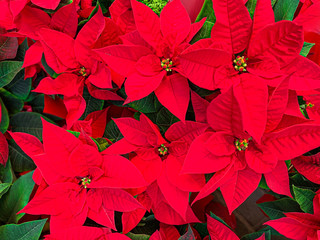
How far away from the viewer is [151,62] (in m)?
0.43

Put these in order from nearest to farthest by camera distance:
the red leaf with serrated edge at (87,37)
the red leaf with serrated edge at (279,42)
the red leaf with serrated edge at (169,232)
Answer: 1. the red leaf with serrated edge at (279,42)
2. the red leaf with serrated edge at (87,37)
3. the red leaf with serrated edge at (169,232)

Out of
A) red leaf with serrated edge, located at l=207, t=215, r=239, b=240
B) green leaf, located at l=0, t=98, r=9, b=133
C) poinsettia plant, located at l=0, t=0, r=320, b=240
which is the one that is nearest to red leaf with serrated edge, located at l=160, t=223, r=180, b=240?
poinsettia plant, located at l=0, t=0, r=320, b=240

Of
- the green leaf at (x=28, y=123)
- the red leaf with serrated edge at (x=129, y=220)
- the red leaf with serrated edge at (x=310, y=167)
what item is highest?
the red leaf with serrated edge at (x=310, y=167)

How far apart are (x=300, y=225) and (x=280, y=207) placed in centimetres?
10

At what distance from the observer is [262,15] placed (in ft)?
1.29

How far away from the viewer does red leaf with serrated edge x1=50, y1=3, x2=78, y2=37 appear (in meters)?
0.52

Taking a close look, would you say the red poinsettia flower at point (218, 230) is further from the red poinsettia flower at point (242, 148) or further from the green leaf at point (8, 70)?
the green leaf at point (8, 70)

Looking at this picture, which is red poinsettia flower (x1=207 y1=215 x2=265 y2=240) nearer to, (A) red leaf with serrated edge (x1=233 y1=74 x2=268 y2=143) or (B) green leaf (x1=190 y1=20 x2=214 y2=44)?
(A) red leaf with serrated edge (x1=233 y1=74 x2=268 y2=143)

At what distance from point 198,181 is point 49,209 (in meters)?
0.25

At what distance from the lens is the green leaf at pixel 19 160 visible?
660 millimetres

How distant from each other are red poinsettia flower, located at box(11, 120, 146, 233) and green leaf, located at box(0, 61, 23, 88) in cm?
18

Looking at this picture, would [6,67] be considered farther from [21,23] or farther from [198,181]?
[198,181]

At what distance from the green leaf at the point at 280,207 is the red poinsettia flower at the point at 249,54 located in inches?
10.3

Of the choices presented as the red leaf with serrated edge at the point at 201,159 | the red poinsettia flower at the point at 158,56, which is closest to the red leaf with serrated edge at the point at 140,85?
the red poinsettia flower at the point at 158,56
